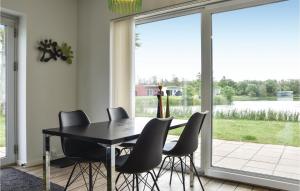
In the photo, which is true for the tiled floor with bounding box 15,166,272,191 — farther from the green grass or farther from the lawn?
the green grass

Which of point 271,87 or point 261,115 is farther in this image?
point 261,115

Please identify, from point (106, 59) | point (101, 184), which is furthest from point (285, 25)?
point (101, 184)

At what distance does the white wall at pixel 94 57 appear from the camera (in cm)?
423

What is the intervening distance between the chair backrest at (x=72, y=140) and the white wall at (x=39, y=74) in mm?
1422

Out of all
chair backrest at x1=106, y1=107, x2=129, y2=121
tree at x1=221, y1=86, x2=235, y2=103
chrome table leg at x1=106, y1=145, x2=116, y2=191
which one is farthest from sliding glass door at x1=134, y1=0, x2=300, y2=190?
chrome table leg at x1=106, y1=145, x2=116, y2=191

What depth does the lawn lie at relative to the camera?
291cm

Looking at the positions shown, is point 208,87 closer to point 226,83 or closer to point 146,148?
point 226,83

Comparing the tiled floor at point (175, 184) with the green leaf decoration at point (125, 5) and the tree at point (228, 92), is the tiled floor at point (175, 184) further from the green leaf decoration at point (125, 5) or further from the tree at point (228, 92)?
the green leaf decoration at point (125, 5)

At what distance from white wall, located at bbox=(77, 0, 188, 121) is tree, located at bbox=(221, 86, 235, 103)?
1882mm

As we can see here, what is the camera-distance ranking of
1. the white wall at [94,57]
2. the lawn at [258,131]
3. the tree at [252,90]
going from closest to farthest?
the lawn at [258,131] → the tree at [252,90] → the white wall at [94,57]

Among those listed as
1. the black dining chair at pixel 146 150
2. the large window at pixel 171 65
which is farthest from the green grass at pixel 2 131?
the black dining chair at pixel 146 150

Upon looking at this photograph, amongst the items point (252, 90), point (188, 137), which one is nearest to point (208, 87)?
point (252, 90)

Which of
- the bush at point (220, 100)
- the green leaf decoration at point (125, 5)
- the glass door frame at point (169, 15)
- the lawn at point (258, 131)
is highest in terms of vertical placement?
the glass door frame at point (169, 15)

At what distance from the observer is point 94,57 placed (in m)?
4.36
